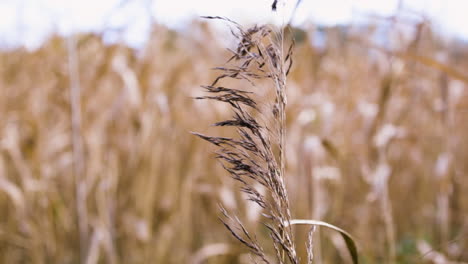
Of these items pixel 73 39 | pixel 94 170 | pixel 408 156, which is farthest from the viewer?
pixel 408 156

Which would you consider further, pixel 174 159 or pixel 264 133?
pixel 174 159

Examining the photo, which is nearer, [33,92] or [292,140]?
[292,140]

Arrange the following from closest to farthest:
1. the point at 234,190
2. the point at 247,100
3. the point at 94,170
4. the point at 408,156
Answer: the point at 247,100, the point at 94,170, the point at 234,190, the point at 408,156

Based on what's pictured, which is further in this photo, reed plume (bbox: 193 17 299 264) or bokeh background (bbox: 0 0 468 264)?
bokeh background (bbox: 0 0 468 264)

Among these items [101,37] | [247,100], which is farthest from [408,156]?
[247,100]

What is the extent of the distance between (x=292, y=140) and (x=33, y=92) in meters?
1.31

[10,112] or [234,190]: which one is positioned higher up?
[10,112]

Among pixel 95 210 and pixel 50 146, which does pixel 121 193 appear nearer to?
pixel 95 210

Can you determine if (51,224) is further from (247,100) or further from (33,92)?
(247,100)

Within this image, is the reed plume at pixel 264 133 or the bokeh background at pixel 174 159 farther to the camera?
the bokeh background at pixel 174 159

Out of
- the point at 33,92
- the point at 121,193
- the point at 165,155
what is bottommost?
the point at 121,193

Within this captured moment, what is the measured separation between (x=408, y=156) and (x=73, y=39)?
1.92 metres

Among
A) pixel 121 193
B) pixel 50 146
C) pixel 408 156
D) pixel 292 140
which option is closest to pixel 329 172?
pixel 292 140

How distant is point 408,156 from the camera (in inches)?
101
